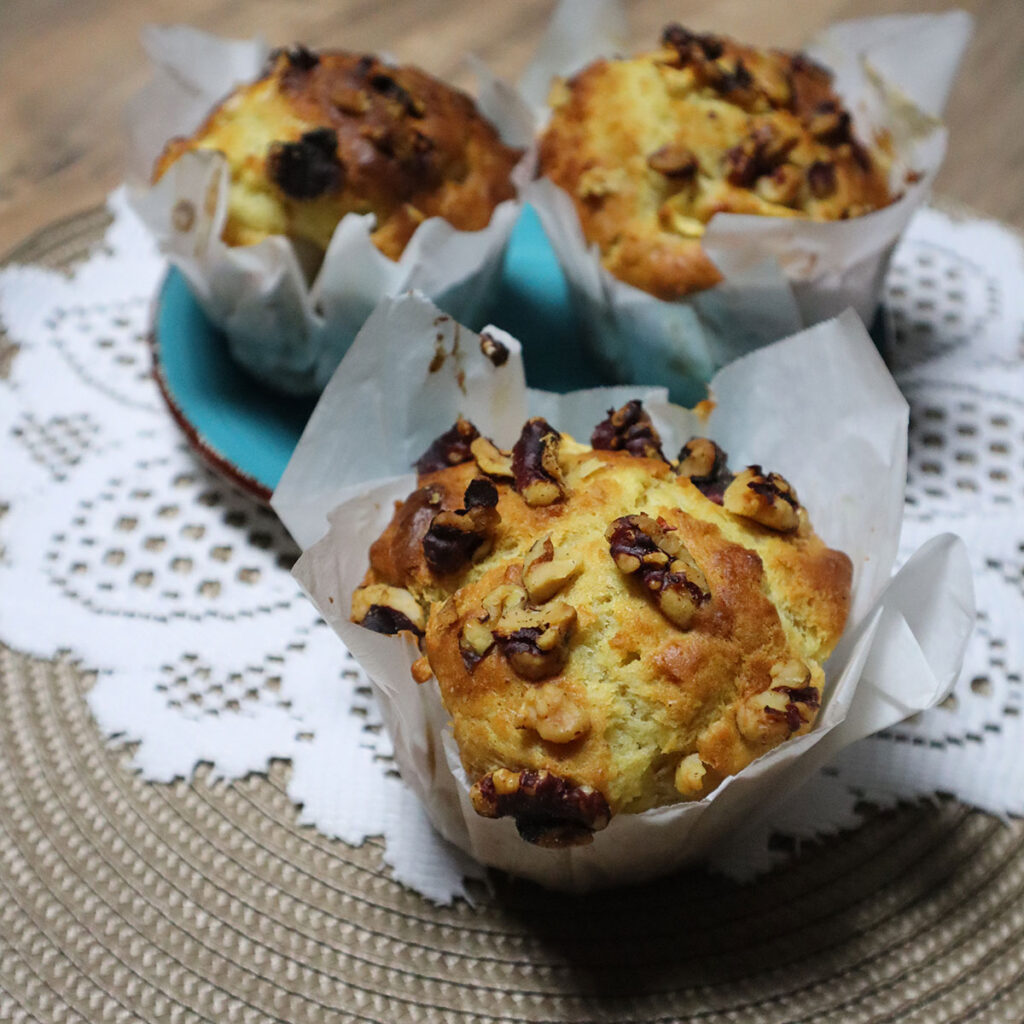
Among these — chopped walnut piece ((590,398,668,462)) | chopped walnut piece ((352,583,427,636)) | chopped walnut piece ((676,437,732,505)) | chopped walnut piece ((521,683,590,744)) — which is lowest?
chopped walnut piece ((676,437,732,505))

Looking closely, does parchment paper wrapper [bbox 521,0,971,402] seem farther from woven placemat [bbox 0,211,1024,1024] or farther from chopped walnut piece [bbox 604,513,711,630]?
woven placemat [bbox 0,211,1024,1024]

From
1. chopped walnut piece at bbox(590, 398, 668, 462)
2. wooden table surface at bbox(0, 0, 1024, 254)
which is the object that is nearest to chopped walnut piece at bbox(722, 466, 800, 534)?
chopped walnut piece at bbox(590, 398, 668, 462)

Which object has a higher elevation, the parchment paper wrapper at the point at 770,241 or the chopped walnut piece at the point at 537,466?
the chopped walnut piece at the point at 537,466

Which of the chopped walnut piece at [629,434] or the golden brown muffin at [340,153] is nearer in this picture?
the chopped walnut piece at [629,434]

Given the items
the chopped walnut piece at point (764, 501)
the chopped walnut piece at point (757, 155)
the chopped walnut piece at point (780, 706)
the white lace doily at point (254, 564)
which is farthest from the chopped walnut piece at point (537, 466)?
the chopped walnut piece at point (757, 155)

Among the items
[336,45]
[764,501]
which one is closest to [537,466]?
[764,501]

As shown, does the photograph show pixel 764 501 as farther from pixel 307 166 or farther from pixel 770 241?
pixel 307 166

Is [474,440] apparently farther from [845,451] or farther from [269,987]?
[269,987]

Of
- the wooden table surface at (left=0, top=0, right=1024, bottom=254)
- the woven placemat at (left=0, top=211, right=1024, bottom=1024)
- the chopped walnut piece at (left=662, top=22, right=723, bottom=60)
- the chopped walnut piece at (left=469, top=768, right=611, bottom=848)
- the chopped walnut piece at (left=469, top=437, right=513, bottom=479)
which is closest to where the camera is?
the chopped walnut piece at (left=469, top=768, right=611, bottom=848)

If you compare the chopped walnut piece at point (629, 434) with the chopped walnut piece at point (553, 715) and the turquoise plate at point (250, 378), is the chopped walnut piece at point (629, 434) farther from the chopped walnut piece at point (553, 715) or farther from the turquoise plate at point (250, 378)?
the turquoise plate at point (250, 378)
